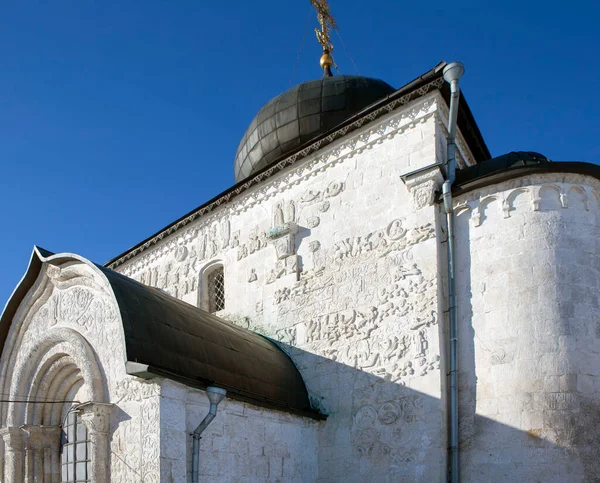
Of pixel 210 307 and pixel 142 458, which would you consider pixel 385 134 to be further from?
pixel 142 458

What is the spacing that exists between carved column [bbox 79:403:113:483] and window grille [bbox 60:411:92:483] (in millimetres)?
1052

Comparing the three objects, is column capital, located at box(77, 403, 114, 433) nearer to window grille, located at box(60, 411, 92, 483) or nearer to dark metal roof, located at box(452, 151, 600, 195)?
window grille, located at box(60, 411, 92, 483)

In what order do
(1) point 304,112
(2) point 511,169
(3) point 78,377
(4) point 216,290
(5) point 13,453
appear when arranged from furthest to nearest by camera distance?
(1) point 304,112 < (4) point 216,290 < (3) point 78,377 < (5) point 13,453 < (2) point 511,169

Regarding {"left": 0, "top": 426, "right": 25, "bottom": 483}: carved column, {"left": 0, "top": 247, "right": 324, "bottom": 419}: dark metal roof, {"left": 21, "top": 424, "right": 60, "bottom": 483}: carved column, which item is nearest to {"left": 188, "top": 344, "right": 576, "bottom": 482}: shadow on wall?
{"left": 0, "top": 247, "right": 324, "bottom": 419}: dark metal roof

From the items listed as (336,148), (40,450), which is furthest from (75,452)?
(336,148)

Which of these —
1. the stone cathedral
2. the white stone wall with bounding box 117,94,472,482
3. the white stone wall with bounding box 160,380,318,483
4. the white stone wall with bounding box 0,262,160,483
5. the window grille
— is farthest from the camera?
the window grille

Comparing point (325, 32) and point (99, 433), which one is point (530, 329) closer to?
Result: point (99, 433)

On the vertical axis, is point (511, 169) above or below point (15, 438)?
above

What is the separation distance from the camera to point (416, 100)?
9766mm

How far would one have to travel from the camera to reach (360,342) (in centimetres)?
941

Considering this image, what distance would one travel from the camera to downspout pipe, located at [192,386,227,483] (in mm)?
7371

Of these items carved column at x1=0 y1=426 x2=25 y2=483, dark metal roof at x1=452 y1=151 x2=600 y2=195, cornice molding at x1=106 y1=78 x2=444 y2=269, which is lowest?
carved column at x1=0 y1=426 x2=25 y2=483

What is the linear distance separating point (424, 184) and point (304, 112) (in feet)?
13.2

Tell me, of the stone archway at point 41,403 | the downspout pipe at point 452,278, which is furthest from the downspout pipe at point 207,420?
the downspout pipe at point 452,278
